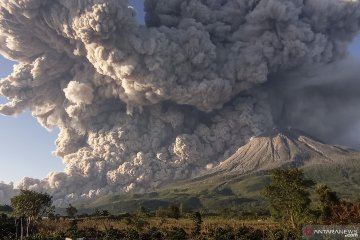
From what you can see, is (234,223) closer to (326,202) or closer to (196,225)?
(196,225)

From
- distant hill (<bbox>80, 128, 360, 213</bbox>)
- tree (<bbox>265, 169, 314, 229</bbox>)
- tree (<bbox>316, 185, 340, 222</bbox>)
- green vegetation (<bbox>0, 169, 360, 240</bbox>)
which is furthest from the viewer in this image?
distant hill (<bbox>80, 128, 360, 213</bbox>)

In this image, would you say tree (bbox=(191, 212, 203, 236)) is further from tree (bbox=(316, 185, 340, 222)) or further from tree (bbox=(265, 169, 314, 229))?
tree (bbox=(316, 185, 340, 222))

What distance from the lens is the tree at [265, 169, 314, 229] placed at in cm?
4844

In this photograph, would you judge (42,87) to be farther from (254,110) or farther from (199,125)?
(254,110)

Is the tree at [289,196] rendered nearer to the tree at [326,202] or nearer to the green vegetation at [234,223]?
the green vegetation at [234,223]

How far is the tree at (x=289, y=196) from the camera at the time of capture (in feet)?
159

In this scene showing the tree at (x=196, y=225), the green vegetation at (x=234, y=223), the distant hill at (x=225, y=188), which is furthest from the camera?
the distant hill at (x=225, y=188)

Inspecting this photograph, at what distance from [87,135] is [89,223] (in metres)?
126

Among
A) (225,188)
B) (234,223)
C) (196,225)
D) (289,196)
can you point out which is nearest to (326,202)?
(289,196)

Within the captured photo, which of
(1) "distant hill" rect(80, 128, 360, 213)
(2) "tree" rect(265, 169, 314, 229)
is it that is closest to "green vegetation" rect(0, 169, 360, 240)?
(2) "tree" rect(265, 169, 314, 229)

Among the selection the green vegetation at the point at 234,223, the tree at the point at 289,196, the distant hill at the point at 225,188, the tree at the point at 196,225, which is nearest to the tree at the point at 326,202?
the green vegetation at the point at 234,223

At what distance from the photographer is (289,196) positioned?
48781 millimetres

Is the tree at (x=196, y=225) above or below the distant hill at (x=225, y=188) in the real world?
below

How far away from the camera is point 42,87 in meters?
165
